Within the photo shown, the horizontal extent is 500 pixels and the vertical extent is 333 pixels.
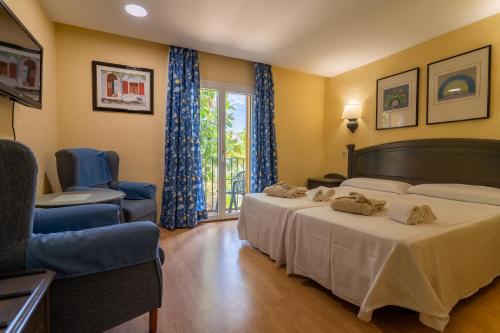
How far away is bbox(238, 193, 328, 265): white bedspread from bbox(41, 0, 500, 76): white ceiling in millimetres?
1888

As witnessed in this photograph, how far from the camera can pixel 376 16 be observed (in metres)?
2.58

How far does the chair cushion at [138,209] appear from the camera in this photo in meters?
2.34

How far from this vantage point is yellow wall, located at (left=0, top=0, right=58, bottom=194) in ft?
6.11

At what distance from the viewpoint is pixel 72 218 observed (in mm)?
1400

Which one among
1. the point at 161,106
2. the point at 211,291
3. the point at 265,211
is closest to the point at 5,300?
the point at 211,291

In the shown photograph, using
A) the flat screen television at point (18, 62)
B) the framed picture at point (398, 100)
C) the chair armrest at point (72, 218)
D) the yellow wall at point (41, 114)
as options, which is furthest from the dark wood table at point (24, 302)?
the framed picture at point (398, 100)

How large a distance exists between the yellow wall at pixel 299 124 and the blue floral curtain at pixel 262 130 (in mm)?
208

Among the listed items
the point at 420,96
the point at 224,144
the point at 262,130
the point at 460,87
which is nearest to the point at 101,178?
the point at 224,144

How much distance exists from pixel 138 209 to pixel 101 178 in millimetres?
696

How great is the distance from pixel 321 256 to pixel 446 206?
1.28 m

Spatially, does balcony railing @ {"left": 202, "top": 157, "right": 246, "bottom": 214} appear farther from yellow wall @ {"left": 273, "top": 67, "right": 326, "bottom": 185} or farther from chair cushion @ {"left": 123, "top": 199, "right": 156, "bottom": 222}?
chair cushion @ {"left": 123, "top": 199, "right": 156, "bottom": 222}

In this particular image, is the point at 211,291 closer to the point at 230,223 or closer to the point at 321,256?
the point at 321,256

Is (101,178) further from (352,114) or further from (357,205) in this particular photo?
(352,114)

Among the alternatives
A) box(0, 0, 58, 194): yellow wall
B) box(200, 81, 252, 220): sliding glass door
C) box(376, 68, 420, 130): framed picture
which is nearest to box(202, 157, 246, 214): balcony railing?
box(200, 81, 252, 220): sliding glass door
